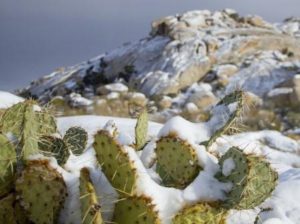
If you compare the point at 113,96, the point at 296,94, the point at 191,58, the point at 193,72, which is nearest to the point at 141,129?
the point at 113,96

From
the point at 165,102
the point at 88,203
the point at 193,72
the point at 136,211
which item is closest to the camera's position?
the point at 88,203

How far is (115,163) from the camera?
3.20 meters

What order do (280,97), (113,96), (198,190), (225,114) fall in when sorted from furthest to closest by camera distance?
(280,97) < (113,96) < (225,114) < (198,190)

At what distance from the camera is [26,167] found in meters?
3.26

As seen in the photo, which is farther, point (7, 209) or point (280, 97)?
point (280, 97)

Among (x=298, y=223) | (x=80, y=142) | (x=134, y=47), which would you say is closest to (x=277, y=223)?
(x=298, y=223)

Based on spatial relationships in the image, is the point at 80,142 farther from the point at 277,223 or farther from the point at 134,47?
the point at 134,47

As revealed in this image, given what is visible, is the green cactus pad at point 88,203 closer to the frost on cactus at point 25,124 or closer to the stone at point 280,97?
the frost on cactus at point 25,124

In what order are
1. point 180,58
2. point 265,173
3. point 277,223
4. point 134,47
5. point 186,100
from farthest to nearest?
point 134,47
point 180,58
point 186,100
point 277,223
point 265,173

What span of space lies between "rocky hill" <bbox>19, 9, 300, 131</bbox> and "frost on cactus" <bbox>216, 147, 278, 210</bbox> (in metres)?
13.7

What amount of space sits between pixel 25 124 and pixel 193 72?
26101 mm

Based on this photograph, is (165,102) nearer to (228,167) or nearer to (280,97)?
(280,97)

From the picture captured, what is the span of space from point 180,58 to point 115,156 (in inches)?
1083

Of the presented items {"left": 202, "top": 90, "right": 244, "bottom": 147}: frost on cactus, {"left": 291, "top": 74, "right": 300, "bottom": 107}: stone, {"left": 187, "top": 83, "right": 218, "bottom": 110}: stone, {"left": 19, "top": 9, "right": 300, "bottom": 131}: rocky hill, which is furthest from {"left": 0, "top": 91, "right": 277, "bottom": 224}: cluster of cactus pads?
{"left": 187, "top": 83, "right": 218, "bottom": 110}: stone
